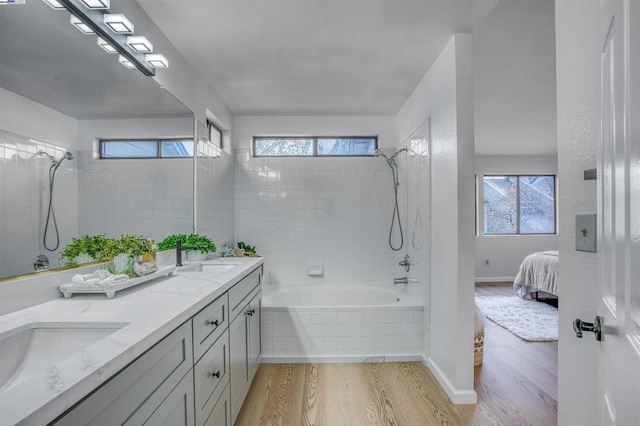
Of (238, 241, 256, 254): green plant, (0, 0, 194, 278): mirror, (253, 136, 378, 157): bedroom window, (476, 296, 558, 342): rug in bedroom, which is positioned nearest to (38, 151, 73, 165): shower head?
(0, 0, 194, 278): mirror

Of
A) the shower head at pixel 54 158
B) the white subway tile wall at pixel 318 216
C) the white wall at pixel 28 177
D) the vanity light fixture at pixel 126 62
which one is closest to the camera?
the white wall at pixel 28 177

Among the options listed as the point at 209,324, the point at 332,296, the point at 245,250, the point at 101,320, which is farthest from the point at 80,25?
the point at 332,296

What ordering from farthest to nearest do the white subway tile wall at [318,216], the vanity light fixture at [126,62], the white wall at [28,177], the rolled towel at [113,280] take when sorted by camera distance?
the white subway tile wall at [318,216] < the vanity light fixture at [126,62] < the rolled towel at [113,280] < the white wall at [28,177]

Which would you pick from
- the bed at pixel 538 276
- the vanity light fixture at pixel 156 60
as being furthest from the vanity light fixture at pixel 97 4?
the bed at pixel 538 276

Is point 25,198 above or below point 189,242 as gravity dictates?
above

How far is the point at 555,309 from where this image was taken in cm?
431

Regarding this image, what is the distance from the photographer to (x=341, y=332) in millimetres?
2918

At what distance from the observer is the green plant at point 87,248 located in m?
1.43

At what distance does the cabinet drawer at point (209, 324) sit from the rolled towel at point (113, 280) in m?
0.40

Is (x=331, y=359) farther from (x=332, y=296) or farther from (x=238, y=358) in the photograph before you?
(x=238, y=358)

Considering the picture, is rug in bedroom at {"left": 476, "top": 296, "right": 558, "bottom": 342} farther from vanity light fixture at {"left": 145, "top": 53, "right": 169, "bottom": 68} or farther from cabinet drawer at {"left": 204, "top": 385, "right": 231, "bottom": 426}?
vanity light fixture at {"left": 145, "top": 53, "right": 169, "bottom": 68}

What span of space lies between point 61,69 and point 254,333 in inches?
77.7

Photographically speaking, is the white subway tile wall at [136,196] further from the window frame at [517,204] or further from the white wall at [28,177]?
the window frame at [517,204]

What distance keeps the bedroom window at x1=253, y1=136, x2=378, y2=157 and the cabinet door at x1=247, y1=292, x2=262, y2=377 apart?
1.93m
